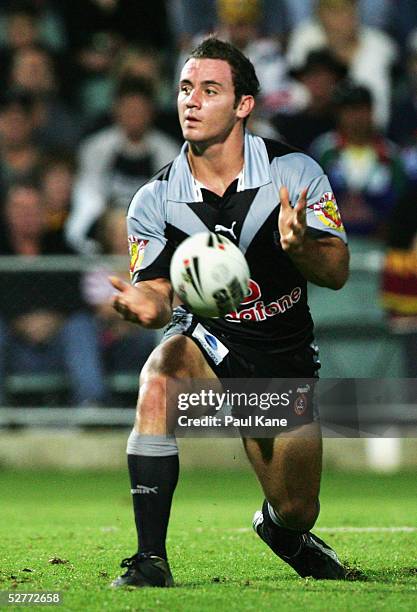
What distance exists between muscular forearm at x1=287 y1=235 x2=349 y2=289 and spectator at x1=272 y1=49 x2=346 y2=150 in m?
7.87

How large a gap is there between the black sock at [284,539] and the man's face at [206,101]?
6.69ft

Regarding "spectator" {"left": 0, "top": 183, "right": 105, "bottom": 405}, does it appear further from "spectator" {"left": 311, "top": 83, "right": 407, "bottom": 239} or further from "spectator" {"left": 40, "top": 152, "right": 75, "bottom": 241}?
"spectator" {"left": 311, "top": 83, "right": 407, "bottom": 239}

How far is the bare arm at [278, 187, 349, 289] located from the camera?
5539 mm

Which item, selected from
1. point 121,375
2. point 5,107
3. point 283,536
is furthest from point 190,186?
point 5,107

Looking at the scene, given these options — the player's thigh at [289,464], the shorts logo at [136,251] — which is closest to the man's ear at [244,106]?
the shorts logo at [136,251]

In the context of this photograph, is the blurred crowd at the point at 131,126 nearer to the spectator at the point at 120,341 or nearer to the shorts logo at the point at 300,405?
the spectator at the point at 120,341

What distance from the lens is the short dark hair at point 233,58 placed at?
6.35 m

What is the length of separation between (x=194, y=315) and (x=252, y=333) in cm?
32

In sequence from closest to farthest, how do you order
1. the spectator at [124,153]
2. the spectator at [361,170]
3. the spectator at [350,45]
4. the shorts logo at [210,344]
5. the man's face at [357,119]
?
Result: the shorts logo at [210,344] < the spectator at [361,170] < the man's face at [357,119] < the spectator at [124,153] < the spectator at [350,45]

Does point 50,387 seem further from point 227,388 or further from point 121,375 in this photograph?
point 227,388

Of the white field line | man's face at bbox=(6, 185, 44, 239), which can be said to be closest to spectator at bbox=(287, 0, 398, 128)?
man's face at bbox=(6, 185, 44, 239)

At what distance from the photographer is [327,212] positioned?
615cm

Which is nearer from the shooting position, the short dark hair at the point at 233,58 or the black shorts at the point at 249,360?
the black shorts at the point at 249,360

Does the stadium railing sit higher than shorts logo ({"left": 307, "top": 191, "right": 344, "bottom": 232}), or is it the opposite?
shorts logo ({"left": 307, "top": 191, "right": 344, "bottom": 232})
